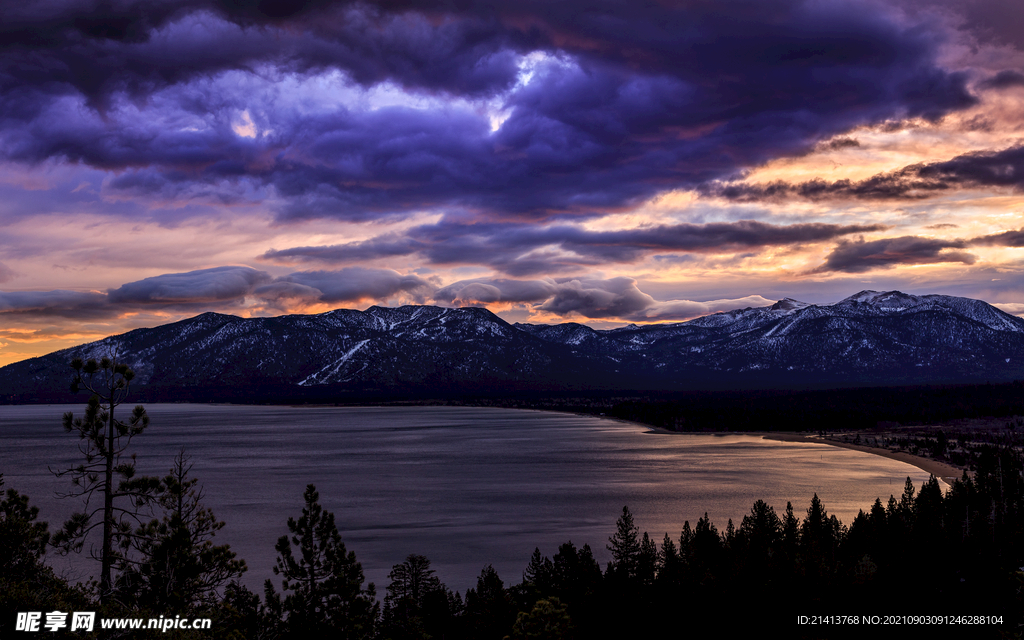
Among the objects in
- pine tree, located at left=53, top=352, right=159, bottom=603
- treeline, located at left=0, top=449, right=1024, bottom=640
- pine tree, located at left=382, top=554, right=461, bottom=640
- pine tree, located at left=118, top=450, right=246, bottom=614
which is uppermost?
pine tree, located at left=53, top=352, right=159, bottom=603

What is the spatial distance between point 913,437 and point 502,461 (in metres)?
115

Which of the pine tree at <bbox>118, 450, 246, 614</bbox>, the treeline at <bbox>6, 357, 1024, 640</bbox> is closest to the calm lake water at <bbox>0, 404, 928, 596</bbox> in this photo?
the treeline at <bbox>6, 357, 1024, 640</bbox>

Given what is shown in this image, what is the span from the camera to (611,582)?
4744cm

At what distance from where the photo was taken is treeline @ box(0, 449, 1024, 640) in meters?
23.2

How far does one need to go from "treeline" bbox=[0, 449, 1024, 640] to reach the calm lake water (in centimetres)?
890

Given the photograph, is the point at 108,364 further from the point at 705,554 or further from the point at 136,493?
the point at 705,554

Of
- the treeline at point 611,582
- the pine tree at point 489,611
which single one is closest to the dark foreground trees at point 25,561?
the treeline at point 611,582

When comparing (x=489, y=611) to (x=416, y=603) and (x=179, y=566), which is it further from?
(x=179, y=566)

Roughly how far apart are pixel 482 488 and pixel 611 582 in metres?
62.4

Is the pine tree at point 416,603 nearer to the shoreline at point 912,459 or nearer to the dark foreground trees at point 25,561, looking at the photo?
the dark foreground trees at point 25,561

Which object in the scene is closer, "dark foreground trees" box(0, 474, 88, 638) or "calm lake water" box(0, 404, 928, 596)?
"dark foreground trees" box(0, 474, 88, 638)

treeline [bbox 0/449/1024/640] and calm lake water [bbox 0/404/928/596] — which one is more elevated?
treeline [bbox 0/449/1024/640]

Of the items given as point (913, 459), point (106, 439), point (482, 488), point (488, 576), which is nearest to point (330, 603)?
point (488, 576)

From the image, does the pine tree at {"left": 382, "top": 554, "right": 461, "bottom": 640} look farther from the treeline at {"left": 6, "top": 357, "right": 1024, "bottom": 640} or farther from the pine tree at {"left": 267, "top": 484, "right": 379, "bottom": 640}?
the pine tree at {"left": 267, "top": 484, "right": 379, "bottom": 640}
